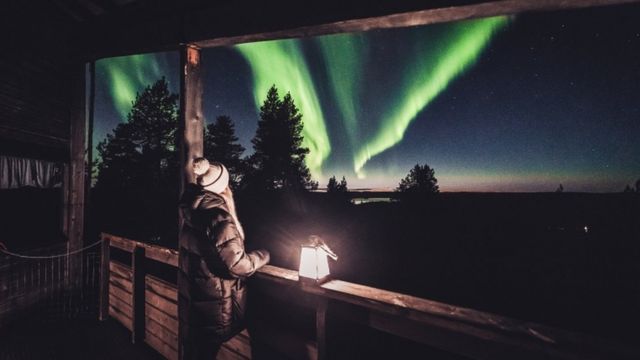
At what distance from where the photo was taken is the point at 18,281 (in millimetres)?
5320

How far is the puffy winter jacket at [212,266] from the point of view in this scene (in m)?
2.65

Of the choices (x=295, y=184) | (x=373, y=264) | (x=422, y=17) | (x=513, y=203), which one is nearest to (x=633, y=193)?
(x=513, y=203)

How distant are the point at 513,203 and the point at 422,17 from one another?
3211 inches

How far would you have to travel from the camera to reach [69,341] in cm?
465

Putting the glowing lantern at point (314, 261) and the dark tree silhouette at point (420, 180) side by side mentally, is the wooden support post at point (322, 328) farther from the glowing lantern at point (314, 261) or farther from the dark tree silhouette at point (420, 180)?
the dark tree silhouette at point (420, 180)

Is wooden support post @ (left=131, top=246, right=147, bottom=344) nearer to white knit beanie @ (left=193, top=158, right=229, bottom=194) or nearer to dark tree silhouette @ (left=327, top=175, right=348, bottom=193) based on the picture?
white knit beanie @ (left=193, top=158, right=229, bottom=194)

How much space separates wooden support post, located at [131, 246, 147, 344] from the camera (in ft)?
15.1

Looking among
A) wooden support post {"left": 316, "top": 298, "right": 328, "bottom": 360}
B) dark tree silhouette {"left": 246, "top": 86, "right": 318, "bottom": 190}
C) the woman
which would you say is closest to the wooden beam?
the woman

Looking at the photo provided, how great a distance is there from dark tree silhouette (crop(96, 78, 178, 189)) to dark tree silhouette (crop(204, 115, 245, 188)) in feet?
21.1

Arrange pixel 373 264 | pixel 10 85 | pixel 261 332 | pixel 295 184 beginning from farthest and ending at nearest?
pixel 295 184 → pixel 373 264 → pixel 10 85 → pixel 261 332

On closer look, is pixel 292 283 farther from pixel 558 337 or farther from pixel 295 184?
pixel 295 184

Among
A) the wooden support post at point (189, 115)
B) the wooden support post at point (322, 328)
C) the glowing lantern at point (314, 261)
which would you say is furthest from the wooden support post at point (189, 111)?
the wooden support post at point (322, 328)

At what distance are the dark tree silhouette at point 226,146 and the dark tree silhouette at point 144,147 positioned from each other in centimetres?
642

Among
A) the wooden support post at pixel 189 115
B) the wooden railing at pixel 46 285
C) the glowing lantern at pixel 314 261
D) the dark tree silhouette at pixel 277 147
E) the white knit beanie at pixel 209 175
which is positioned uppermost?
the dark tree silhouette at pixel 277 147
